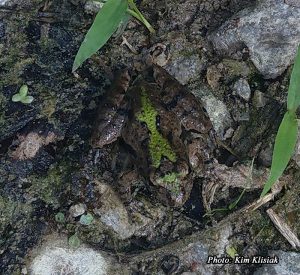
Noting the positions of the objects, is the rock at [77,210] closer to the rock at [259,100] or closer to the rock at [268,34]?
the rock at [259,100]

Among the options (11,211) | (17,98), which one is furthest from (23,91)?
(11,211)

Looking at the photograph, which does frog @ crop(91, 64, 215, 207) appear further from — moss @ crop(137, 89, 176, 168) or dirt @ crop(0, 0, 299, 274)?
dirt @ crop(0, 0, 299, 274)

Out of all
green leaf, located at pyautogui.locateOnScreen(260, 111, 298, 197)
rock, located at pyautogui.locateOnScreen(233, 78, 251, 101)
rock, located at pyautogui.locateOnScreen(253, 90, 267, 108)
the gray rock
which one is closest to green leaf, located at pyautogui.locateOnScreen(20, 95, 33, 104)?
rock, located at pyautogui.locateOnScreen(233, 78, 251, 101)

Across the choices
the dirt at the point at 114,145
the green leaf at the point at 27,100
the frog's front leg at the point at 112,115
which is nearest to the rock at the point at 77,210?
the dirt at the point at 114,145

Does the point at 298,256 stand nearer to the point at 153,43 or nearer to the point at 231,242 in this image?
the point at 231,242

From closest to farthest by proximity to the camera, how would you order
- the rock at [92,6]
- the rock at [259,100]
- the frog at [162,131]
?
the frog at [162,131]
the rock at [259,100]
the rock at [92,6]

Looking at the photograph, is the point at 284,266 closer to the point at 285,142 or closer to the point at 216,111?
the point at 285,142

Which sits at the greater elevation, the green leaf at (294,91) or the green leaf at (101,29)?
the green leaf at (101,29)

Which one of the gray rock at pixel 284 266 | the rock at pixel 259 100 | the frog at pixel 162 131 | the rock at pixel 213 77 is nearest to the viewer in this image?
the gray rock at pixel 284 266
